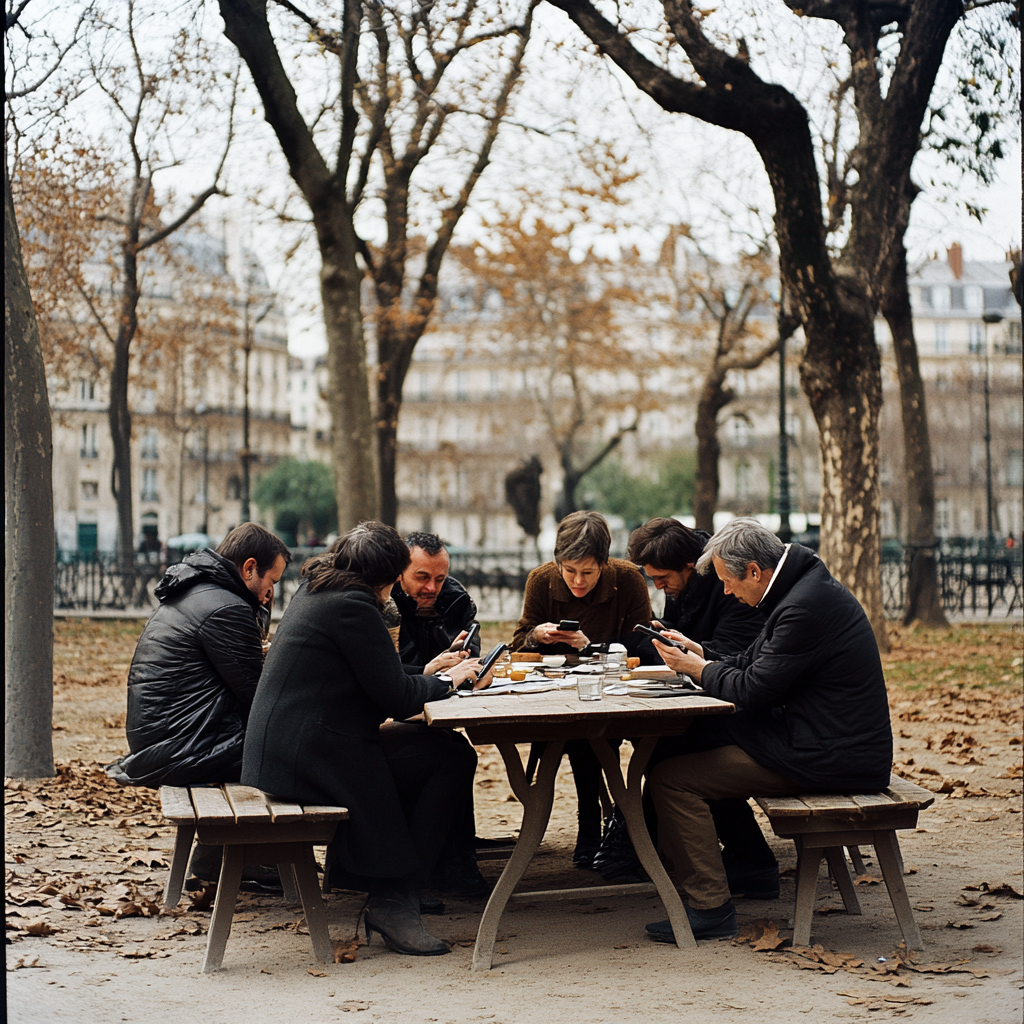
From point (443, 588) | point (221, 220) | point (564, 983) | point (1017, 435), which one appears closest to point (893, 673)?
point (443, 588)

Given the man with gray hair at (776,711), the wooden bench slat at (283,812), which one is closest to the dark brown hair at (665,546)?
the man with gray hair at (776,711)

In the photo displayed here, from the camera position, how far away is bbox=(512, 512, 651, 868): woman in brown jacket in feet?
18.3

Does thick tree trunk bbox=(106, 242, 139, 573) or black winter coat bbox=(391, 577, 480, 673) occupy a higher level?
thick tree trunk bbox=(106, 242, 139, 573)

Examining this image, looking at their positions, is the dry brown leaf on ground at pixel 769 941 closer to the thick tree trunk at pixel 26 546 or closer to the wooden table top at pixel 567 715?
the wooden table top at pixel 567 715

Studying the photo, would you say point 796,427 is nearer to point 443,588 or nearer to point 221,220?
point 221,220

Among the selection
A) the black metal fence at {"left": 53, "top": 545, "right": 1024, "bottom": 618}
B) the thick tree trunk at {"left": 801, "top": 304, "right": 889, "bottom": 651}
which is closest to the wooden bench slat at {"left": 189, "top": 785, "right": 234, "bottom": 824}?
the thick tree trunk at {"left": 801, "top": 304, "right": 889, "bottom": 651}

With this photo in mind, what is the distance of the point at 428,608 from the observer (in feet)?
18.4

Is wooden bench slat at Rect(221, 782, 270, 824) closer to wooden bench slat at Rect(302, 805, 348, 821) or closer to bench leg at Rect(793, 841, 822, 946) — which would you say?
wooden bench slat at Rect(302, 805, 348, 821)

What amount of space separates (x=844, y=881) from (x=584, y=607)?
5.72 ft

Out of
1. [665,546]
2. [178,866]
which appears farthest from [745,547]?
[178,866]

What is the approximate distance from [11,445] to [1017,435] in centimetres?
5791

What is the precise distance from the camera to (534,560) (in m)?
25.0

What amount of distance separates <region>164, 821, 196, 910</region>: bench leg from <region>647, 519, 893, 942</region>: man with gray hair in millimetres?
1950

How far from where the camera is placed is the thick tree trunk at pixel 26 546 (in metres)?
7.58
